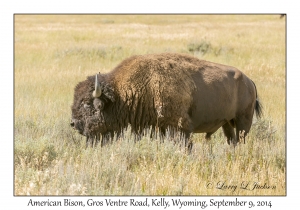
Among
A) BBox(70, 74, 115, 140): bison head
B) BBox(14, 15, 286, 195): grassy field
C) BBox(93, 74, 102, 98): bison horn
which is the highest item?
BBox(93, 74, 102, 98): bison horn

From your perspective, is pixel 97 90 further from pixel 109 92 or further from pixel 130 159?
pixel 130 159

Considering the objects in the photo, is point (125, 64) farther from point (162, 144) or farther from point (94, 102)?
point (162, 144)

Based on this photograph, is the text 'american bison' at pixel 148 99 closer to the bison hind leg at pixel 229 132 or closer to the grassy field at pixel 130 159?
the grassy field at pixel 130 159

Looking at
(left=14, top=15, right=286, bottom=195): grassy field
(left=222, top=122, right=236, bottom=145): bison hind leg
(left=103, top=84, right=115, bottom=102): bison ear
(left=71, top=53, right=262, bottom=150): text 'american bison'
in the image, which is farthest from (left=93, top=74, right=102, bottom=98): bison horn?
(left=222, top=122, right=236, bottom=145): bison hind leg

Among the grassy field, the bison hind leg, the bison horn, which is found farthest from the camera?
the bison hind leg

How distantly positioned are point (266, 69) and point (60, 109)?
8.26 meters

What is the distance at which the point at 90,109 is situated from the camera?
6969mm

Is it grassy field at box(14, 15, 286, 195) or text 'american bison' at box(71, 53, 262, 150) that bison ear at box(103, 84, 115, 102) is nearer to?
text 'american bison' at box(71, 53, 262, 150)

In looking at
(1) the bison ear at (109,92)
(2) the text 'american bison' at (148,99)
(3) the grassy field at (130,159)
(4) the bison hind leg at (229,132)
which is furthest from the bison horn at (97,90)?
(4) the bison hind leg at (229,132)

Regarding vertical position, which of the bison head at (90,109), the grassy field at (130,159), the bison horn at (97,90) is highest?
the bison horn at (97,90)

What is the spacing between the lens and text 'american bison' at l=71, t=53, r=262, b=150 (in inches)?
274

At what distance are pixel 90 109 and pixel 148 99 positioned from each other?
0.80 meters

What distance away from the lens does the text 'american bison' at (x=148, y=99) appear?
6.95 metres

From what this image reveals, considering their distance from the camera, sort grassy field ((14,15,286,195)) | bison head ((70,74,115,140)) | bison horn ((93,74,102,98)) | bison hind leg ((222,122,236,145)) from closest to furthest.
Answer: grassy field ((14,15,286,195)) < bison horn ((93,74,102,98)) < bison head ((70,74,115,140)) < bison hind leg ((222,122,236,145))
